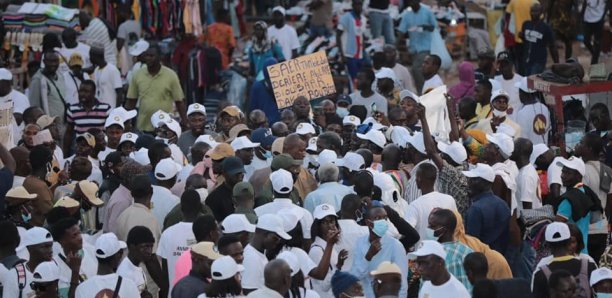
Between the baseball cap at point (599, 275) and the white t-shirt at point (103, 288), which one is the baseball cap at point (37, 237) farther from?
the baseball cap at point (599, 275)

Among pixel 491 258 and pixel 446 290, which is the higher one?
pixel 446 290

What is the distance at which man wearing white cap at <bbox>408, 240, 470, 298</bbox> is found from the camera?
10.5m

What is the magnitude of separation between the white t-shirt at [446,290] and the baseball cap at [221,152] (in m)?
3.76

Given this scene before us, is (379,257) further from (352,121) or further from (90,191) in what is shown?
(352,121)

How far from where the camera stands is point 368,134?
14.7 meters

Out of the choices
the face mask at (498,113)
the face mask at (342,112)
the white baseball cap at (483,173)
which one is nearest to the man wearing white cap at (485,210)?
the white baseball cap at (483,173)

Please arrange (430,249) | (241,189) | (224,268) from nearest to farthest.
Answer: (224,268), (430,249), (241,189)

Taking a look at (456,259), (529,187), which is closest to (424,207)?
(456,259)

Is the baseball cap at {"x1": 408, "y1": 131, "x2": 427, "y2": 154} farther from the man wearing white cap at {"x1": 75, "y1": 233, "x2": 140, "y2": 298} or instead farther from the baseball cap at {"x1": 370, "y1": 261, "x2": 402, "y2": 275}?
the man wearing white cap at {"x1": 75, "y1": 233, "x2": 140, "y2": 298}

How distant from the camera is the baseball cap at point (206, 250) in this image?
1076cm

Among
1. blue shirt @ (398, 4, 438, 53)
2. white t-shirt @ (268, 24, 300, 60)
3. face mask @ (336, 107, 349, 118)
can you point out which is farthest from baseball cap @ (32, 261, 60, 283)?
blue shirt @ (398, 4, 438, 53)

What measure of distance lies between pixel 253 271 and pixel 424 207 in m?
2.14

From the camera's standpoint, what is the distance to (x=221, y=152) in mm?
13930

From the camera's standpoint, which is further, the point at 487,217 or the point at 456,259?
the point at 487,217
